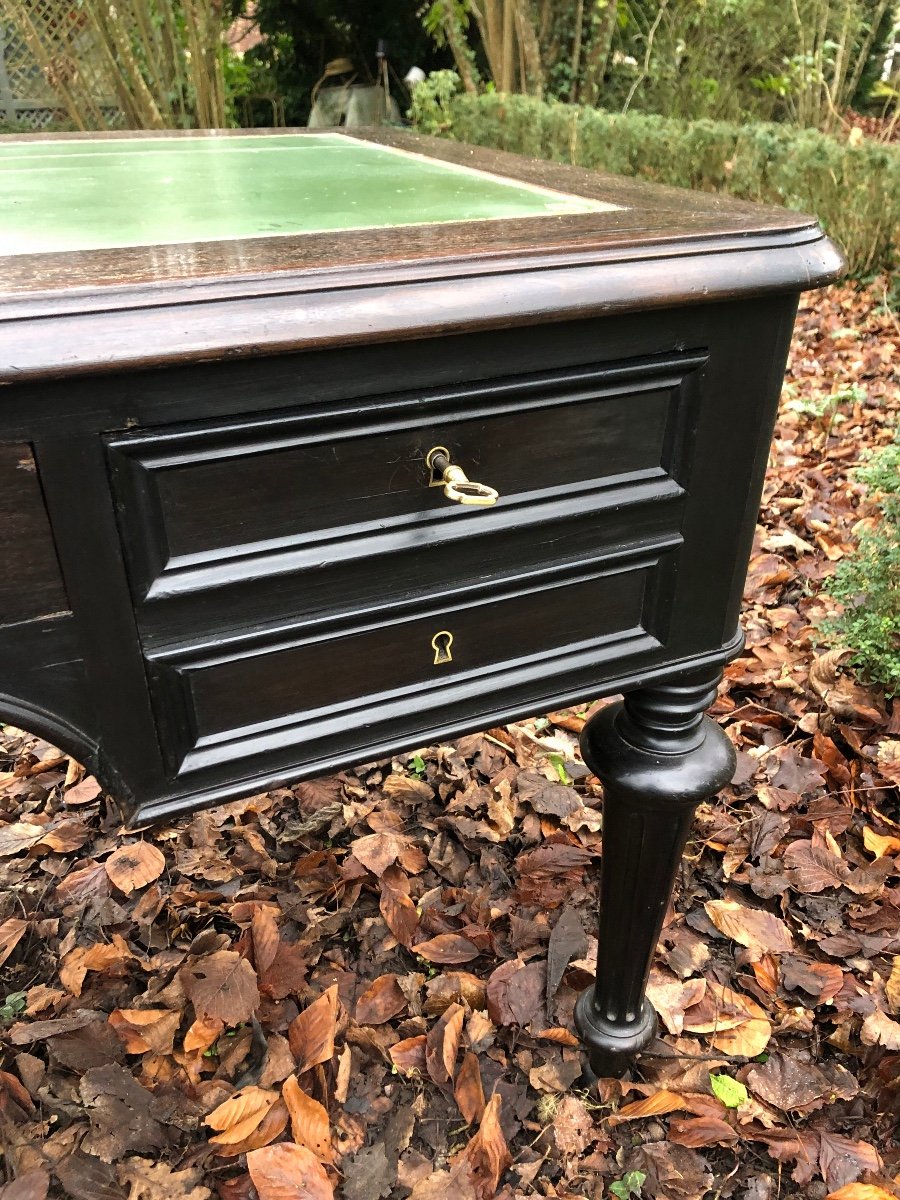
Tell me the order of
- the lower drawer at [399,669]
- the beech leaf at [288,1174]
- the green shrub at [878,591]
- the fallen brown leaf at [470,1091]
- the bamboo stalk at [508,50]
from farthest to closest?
1. the bamboo stalk at [508,50]
2. the green shrub at [878,591]
3. the fallen brown leaf at [470,1091]
4. the beech leaf at [288,1174]
5. the lower drawer at [399,669]

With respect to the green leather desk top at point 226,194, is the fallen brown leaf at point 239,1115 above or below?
below

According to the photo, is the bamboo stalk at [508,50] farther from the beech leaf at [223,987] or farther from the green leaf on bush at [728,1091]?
the green leaf on bush at [728,1091]

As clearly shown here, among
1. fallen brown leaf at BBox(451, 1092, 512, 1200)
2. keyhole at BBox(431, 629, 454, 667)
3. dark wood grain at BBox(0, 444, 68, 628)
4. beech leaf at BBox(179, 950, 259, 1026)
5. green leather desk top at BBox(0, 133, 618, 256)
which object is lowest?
fallen brown leaf at BBox(451, 1092, 512, 1200)

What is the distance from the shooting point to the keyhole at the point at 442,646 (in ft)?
2.85

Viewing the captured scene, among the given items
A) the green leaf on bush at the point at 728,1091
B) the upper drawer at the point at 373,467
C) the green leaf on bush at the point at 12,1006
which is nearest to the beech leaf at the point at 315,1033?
the green leaf on bush at the point at 12,1006

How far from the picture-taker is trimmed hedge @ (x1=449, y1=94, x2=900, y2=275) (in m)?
4.24

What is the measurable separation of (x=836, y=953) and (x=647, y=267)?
1.25m

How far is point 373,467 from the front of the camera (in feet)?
2.49

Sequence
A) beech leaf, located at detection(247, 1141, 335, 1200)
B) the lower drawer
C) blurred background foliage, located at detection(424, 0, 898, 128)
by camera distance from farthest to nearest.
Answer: blurred background foliage, located at detection(424, 0, 898, 128)
beech leaf, located at detection(247, 1141, 335, 1200)
the lower drawer

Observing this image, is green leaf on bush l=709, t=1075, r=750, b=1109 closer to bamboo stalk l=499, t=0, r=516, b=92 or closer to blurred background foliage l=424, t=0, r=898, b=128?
blurred background foliage l=424, t=0, r=898, b=128

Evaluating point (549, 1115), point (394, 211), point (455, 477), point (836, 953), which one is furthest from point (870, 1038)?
point (394, 211)

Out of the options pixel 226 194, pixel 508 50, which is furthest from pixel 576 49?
pixel 226 194

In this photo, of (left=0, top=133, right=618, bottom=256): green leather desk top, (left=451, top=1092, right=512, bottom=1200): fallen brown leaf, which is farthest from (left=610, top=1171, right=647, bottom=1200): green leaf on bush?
(left=0, top=133, right=618, bottom=256): green leather desk top

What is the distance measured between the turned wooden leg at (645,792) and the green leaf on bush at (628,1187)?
0.23m
